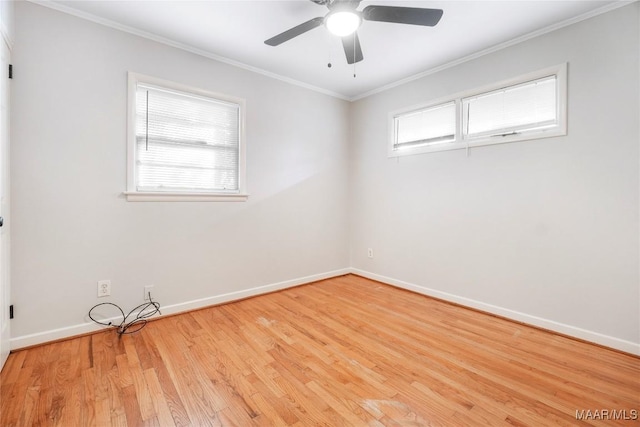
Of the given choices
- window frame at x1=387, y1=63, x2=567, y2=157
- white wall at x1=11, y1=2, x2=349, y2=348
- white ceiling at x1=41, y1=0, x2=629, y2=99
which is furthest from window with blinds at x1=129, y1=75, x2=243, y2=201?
window frame at x1=387, y1=63, x2=567, y2=157

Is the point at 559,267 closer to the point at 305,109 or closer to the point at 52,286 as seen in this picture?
the point at 305,109

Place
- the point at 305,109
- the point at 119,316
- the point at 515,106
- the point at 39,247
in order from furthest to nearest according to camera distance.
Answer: the point at 305,109 → the point at 515,106 → the point at 119,316 → the point at 39,247

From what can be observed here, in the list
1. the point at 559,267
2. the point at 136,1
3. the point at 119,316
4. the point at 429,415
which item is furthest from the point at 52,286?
the point at 559,267

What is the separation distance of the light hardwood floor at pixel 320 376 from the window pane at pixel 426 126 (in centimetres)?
195

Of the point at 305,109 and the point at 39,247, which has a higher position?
the point at 305,109

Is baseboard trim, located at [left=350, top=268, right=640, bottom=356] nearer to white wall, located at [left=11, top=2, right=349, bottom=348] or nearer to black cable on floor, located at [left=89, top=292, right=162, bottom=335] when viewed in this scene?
white wall, located at [left=11, top=2, right=349, bottom=348]

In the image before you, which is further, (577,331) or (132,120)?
(132,120)

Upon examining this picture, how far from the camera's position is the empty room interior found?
5.56 ft

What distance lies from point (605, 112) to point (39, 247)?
436 cm

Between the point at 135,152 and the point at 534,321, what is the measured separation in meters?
3.81

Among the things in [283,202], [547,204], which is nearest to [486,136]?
[547,204]

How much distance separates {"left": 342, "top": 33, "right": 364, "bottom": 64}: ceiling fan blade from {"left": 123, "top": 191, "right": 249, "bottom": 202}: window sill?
68.3 inches

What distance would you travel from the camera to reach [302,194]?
3734 millimetres

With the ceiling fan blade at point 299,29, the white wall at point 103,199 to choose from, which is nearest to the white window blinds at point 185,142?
the white wall at point 103,199
